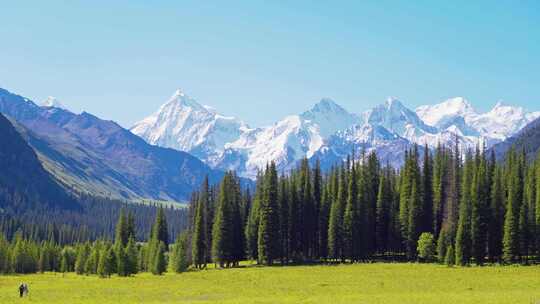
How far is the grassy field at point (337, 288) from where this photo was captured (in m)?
58.5

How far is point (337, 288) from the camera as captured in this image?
70438 mm

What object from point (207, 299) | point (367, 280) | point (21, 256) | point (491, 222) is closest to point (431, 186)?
point (491, 222)

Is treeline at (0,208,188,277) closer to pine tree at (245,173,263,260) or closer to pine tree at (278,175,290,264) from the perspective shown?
pine tree at (245,173,263,260)

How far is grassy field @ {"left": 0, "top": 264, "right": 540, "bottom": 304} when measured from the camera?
192 ft

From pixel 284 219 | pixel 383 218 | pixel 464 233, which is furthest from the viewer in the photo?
pixel 284 219

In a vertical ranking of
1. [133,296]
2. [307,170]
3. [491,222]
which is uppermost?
[307,170]

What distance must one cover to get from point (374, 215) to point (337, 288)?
61.8 meters

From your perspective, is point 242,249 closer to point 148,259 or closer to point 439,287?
A: point 148,259

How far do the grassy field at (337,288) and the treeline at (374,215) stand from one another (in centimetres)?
1499

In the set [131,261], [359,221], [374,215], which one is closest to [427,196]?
[374,215]

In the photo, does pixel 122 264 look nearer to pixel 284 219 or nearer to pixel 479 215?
pixel 284 219

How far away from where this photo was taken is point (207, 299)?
6234 cm

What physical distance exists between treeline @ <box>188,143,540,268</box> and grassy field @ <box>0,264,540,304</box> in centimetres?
1499

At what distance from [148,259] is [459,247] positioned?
199ft
